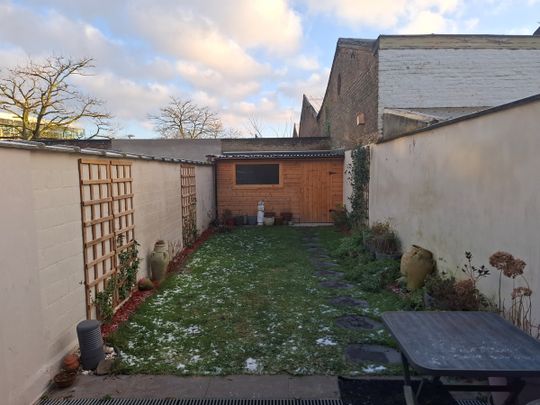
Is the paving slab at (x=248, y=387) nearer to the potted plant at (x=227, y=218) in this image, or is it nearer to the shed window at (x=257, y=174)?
the potted plant at (x=227, y=218)

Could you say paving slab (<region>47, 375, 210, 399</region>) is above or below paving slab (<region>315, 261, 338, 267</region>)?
above

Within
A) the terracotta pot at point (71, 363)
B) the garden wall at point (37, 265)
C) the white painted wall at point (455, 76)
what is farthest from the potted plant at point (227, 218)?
the terracotta pot at point (71, 363)

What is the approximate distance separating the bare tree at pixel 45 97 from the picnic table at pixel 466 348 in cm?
2174

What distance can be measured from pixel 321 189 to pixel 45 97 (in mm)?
16463

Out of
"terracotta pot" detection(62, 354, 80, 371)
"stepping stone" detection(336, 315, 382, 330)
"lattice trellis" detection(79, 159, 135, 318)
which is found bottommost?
"stepping stone" detection(336, 315, 382, 330)

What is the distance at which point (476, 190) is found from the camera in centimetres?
385

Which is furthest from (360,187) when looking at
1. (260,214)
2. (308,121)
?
(308,121)

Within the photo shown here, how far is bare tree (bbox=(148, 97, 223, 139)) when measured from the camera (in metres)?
A: 31.1

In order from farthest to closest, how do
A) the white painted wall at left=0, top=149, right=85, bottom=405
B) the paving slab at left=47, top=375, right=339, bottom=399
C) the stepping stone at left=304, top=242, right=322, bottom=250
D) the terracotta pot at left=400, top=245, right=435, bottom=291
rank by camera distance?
the stepping stone at left=304, top=242, right=322, bottom=250 → the terracotta pot at left=400, top=245, right=435, bottom=291 → the paving slab at left=47, top=375, right=339, bottom=399 → the white painted wall at left=0, top=149, right=85, bottom=405

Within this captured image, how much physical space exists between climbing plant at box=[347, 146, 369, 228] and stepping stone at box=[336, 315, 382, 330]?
5.13m

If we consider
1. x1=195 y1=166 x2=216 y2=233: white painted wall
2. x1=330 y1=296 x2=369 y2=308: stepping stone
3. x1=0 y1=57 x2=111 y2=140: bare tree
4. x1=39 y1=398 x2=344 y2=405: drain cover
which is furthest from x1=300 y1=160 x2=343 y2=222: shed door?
x1=0 y1=57 x2=111 y2=140: bare tree

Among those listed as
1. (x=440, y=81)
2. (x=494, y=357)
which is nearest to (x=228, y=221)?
(x=440, y=81)

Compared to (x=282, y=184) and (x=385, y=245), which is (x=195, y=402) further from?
(x=282, y=184)

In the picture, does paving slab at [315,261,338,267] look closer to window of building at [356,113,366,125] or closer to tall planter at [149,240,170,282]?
tall planter at [149,240,170,282]
